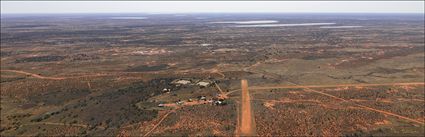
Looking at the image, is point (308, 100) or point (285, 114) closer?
point (285, 114)

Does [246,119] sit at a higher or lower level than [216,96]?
lower

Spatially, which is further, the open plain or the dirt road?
the open plain

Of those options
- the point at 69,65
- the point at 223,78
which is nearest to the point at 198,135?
the point at 223,78

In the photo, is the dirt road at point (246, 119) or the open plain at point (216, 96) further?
the open plain at point (216, 96)

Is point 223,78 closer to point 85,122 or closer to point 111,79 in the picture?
point 111,79

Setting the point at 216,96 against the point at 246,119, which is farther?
the point at 216,96

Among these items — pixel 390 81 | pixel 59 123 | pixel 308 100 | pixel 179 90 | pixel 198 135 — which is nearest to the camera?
pixel 198 135

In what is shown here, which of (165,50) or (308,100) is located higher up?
(165,50)

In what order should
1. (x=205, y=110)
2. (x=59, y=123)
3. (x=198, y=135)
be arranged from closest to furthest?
(x=198, y=135)
(x=59, y=123)
(x=205, y=110)
